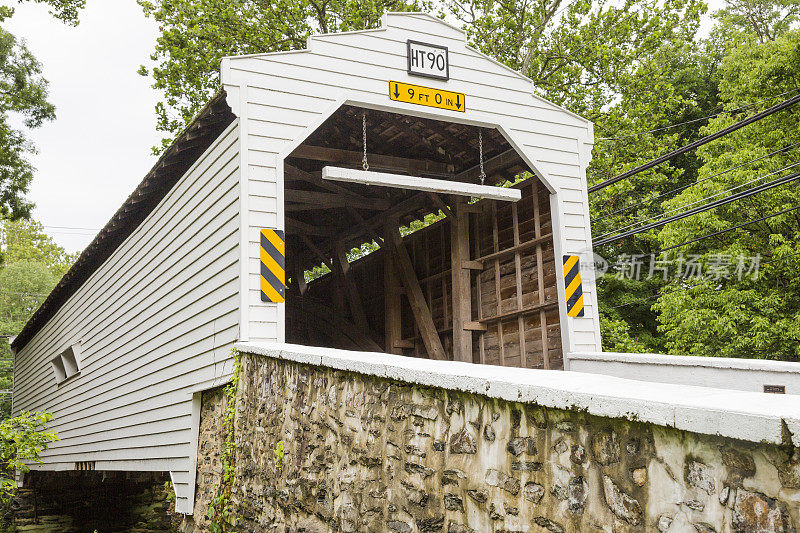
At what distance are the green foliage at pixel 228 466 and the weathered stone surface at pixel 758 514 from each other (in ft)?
15.0

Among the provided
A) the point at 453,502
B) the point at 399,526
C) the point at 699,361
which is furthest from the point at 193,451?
the point at 699,361

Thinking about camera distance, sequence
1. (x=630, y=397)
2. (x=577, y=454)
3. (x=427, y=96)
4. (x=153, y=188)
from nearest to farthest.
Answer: (x=630, y=397)
(x=577, y=454)
(x=427, y=96)
(x=153, y=188)

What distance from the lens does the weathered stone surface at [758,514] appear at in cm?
195

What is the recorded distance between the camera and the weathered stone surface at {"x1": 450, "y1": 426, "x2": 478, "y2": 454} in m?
3.21

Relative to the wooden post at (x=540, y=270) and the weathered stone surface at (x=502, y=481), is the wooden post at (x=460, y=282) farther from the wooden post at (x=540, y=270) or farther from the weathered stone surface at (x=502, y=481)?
the weathered stone surface at (x=502, y=481)

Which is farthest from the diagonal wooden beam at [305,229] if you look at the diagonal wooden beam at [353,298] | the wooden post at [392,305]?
the wooden post at [392,305]

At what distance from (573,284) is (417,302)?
260cm

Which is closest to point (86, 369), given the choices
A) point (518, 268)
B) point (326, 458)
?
point (518, 268)

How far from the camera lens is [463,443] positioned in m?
3.26

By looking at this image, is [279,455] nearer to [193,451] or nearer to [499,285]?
[193,451]

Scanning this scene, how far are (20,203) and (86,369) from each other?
849 centimetres

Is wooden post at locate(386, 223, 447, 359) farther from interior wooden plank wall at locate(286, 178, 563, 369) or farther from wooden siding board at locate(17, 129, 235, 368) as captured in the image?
wooden siding board at locate(17, 129, 235, 368)

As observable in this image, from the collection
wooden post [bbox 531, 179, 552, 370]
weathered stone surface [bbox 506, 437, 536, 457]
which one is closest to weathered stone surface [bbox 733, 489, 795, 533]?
weathered stone surface [bbox 506, 437, 536, 457]

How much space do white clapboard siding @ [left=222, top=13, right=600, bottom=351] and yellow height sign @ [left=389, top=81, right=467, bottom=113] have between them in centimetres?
5
